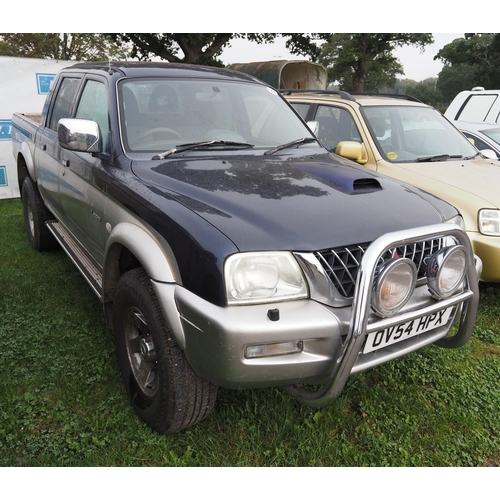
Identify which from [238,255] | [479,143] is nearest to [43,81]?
[479,143]

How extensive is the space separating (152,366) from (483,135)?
657cm

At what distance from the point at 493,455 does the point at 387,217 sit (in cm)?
132

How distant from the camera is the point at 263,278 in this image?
1904mm

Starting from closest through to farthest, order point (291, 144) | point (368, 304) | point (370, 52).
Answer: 1. point (368, 304)
2. point (291, 144)
3. point (370, 52)

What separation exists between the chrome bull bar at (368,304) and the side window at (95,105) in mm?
1818

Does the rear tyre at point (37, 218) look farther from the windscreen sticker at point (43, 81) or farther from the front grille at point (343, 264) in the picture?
the front grille at point (343, 264)

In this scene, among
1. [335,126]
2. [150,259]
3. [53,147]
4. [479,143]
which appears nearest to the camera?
[150,259]

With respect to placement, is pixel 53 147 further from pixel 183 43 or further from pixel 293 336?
pixel 183 43

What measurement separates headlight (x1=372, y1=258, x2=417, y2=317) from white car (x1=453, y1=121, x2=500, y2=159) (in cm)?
550

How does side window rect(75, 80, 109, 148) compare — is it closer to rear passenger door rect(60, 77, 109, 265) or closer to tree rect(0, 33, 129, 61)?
rear passenger door rect(60, 77, 109, 265)

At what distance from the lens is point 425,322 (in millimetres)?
2186

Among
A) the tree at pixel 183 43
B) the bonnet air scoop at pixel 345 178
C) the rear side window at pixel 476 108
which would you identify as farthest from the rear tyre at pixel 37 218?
the tree at pixel 183 43

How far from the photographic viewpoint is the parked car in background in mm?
9170

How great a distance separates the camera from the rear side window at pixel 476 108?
932 cm
